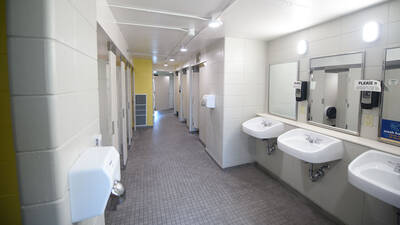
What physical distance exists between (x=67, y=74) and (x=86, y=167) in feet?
1.49

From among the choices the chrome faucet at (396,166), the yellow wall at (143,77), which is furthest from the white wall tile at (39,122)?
the yellow wall at (143,77)

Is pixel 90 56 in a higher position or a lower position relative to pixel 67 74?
higher

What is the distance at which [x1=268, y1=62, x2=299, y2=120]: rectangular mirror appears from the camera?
9.84 feet

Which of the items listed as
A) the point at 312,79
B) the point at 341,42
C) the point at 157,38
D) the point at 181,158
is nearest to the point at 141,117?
the point at 181,158

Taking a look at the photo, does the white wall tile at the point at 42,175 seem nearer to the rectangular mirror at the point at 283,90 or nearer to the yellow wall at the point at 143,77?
the rectangular mirror at the point at 283,90

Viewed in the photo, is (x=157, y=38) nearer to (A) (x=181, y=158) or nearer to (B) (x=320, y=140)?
(A) (x=181, y=158)

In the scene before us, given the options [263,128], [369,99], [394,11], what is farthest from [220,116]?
[394,11]

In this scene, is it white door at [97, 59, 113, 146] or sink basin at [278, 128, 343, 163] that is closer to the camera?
sink basin at [278, 128, 343, 163]

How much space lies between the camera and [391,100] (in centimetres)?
179

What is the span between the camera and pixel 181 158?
409cm

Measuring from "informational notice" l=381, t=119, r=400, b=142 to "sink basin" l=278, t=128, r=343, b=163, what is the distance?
370mm

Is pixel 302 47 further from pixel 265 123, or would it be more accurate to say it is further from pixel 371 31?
pixel 265 123

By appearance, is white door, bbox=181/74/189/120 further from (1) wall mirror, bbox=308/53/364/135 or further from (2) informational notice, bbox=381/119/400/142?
(2) informational notice, bbox=381/119/400/142

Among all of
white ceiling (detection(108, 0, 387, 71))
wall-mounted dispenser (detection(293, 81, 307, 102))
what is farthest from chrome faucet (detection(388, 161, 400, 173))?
white ceiling (detection(108, 0, 387, 71))
